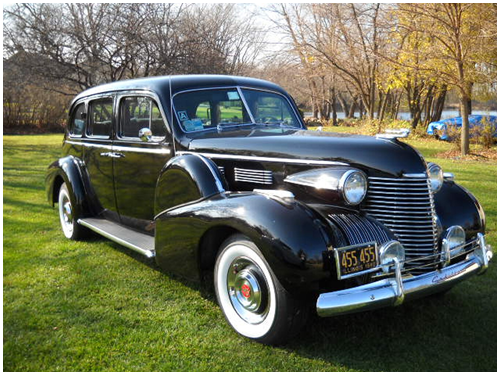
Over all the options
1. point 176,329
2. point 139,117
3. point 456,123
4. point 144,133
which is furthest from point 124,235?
point 456,123

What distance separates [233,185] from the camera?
12.6 ft

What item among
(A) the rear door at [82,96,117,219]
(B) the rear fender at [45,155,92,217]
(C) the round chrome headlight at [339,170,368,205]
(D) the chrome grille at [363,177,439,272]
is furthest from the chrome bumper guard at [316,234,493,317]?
(B) the rear fender at [45,155,92,217]

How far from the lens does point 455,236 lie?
3.35 m

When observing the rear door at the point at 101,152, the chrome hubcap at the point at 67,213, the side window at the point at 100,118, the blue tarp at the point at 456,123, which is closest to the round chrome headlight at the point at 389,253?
the rear door at the point at 101,152

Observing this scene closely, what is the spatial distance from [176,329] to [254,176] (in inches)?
53.9

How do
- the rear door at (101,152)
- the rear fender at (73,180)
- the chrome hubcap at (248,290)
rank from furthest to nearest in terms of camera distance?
the rear fender at (73,180) → the rear door at (101,152) → the chrome hubcap at (248,290)

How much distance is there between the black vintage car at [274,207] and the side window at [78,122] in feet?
3.23

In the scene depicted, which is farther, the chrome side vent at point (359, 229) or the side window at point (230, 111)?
the side window at point (230, 111)

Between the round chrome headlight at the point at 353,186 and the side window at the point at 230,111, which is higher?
the side window at the point at 230,111

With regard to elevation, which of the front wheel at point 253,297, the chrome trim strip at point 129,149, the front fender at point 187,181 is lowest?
the front wheel at point 253,297

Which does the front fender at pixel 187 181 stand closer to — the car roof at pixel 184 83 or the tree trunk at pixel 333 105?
the car roof at pixel 184 83

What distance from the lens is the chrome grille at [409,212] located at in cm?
315

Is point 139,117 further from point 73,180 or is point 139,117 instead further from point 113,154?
point 73,180

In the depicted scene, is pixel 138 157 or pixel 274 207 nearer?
pixel 274 207
